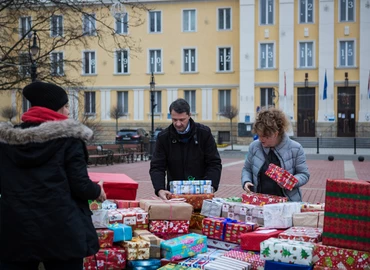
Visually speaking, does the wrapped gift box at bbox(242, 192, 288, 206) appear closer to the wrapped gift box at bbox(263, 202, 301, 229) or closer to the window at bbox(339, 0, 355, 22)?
the wrapped gift box at bbox(263, 202, 301, 229)

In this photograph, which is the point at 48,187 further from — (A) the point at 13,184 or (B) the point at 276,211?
(B) the point at 276,211

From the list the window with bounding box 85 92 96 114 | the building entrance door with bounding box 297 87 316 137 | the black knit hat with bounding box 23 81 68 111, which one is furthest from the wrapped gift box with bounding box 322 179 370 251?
the window with bounding box 85 92 96 114

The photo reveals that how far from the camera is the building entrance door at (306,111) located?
4059 centimetres

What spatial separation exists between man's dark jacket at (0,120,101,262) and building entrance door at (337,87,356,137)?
39388 millimetres

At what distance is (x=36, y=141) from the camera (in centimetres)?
296

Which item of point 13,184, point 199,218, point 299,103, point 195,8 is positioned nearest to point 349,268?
point 199,218

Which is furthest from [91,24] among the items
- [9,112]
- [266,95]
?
[9,112]

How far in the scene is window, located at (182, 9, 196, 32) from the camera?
43.5 metres

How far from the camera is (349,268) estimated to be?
3.33 metres

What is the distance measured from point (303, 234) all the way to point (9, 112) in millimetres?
42453

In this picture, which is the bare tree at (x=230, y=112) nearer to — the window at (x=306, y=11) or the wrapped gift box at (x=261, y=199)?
the window at (x=306, y=11)

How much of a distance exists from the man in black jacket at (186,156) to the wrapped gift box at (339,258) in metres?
1.92

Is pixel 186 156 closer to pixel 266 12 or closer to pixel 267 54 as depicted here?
pixel 267 54

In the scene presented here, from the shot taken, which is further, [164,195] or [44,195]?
[164,195]
